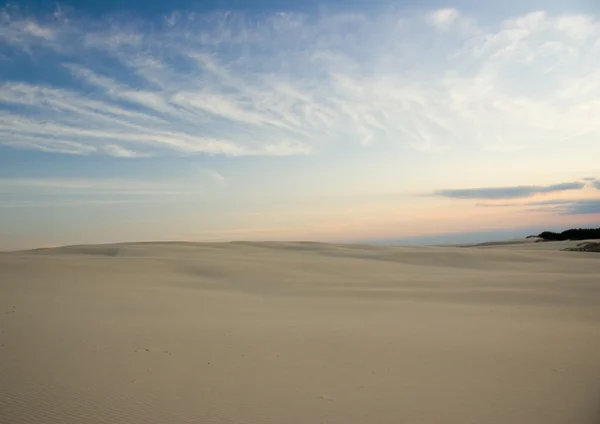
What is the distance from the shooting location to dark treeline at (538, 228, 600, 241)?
3736cm

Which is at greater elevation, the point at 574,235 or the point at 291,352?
the point at 574,235

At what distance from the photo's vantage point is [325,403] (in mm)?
4332

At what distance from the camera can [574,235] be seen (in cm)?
3919

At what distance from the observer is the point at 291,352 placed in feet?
19.7

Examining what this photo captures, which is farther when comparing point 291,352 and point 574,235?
point 574,235

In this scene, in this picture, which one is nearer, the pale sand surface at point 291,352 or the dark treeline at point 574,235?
the pale sand surface at point 291,352

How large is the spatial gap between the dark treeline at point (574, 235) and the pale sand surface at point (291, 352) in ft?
96.3

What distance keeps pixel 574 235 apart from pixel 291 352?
41.1 metres

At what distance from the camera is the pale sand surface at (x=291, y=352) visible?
4.18 meters

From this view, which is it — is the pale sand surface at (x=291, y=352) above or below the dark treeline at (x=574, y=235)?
below

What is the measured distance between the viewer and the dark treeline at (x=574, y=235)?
123 feet

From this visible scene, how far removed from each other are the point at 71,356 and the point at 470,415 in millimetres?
4562

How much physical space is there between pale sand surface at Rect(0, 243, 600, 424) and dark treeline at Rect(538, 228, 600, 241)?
29355mm

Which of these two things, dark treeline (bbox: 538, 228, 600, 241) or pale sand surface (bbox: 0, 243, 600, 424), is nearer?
pale sand surface (bbox: 0, 243, 600, 424)
